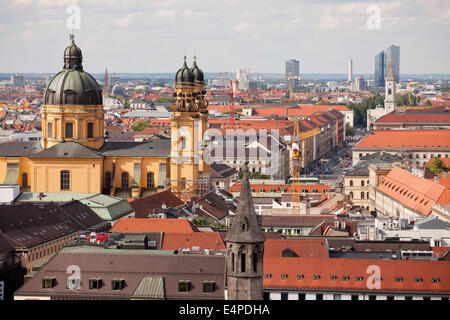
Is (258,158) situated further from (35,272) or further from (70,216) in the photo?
(35,272)

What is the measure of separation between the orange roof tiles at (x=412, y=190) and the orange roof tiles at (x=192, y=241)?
108ft

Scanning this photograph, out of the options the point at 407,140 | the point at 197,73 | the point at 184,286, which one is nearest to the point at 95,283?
the point at 184,286

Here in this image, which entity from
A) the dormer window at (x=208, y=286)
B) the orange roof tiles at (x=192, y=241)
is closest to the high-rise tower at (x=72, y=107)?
the orange roof tiles at (x=192, y=241)

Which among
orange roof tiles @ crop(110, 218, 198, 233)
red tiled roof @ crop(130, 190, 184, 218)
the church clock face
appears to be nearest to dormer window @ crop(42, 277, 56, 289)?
orange roof tiles @ crop(110, 218, 198, 233)

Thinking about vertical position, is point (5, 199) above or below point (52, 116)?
below

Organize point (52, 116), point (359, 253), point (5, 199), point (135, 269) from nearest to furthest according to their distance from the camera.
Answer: point (135, 269), point (359, 253), point (5, 199), point (52, 116)

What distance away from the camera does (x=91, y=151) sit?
309ft

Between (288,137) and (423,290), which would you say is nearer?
(423,290)

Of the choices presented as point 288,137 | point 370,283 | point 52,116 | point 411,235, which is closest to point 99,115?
point 52,116

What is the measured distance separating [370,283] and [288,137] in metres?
116

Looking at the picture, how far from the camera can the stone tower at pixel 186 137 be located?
9550 centimetres

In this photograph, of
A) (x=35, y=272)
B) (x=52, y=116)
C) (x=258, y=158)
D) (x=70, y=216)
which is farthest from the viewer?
(x=258, y=158)

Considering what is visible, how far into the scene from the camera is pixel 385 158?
14000 centimetres

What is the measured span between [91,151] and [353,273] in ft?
130
